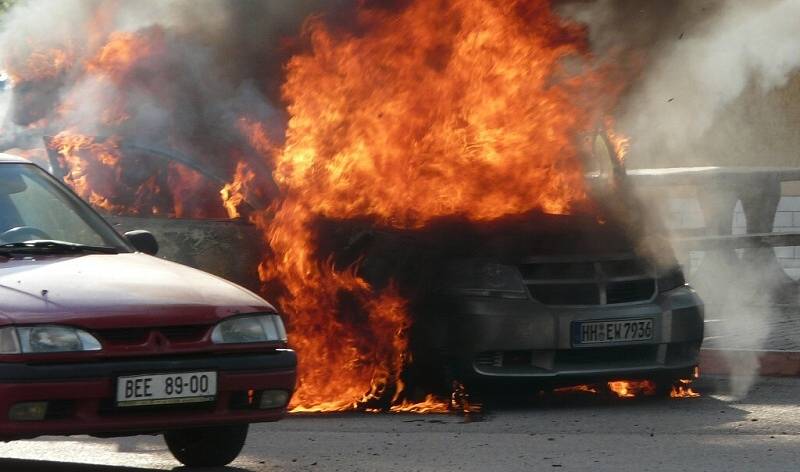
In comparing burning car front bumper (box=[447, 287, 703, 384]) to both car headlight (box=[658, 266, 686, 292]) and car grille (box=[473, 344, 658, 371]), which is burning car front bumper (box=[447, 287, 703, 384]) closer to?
car grille (box=[473, 344, 658, 371])

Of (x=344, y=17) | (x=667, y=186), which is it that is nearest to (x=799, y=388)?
(x=344, y=17)

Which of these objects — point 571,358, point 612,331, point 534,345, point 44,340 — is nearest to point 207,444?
point 44,340

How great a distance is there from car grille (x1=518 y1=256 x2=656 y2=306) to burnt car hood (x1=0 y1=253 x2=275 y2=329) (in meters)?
2.73

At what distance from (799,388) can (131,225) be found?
4.22 meters

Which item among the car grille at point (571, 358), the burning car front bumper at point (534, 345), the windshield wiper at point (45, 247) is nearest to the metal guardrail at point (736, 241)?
the car grille at point (571, 358)

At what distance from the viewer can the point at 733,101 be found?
75.6 ft

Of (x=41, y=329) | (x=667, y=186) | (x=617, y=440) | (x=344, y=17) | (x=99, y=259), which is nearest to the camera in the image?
(x=41, y=329)

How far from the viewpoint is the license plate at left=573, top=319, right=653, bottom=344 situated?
31.0 feet

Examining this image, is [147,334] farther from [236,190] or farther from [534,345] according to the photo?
[236,190]

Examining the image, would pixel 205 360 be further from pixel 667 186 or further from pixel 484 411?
pixel 667 186

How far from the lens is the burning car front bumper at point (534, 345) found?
30.7 ft

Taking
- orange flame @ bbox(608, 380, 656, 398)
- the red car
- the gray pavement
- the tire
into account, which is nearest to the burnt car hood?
the red car

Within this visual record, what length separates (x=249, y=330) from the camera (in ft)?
22.9

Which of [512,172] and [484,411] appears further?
[512,172]
